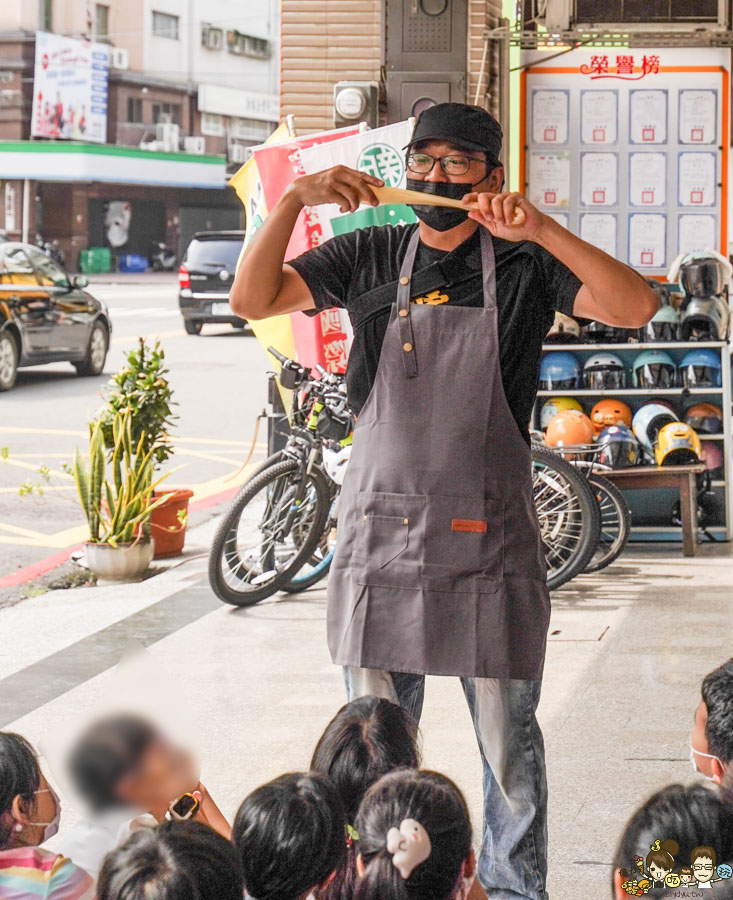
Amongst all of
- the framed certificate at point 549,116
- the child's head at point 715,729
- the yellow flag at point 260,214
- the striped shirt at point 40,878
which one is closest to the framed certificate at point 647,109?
the framed certificate at point 549,116

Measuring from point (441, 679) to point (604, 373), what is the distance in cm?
297

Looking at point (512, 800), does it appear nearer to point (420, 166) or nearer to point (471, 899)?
point (471, 899)

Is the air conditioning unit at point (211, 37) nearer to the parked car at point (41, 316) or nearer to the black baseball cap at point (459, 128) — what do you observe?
the parked car at point (41, 316)

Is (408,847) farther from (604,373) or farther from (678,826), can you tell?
(604,373)

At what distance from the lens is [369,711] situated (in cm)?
294

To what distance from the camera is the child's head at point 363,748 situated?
2752mm

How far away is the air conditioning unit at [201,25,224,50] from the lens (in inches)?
2088

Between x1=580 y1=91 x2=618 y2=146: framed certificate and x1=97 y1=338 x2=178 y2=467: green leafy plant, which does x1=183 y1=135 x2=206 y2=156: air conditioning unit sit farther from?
x1=97 y1=338 x2=178 y2=467: green leafy plant

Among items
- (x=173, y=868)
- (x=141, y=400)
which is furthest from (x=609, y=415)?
(x=173, y=868)

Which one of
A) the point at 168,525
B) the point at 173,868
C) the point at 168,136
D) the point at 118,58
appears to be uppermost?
the point at 118,58

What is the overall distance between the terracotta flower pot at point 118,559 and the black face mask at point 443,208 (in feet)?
15.6

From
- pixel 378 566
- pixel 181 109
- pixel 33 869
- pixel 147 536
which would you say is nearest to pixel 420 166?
pixel 378 566

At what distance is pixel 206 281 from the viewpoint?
77.9ft

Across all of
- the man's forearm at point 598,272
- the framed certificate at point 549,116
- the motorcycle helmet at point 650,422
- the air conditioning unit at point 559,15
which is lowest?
the motorcycle helmet at point 650,422
